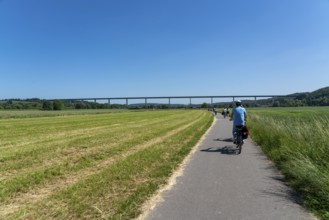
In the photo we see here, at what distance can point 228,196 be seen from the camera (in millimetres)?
5984

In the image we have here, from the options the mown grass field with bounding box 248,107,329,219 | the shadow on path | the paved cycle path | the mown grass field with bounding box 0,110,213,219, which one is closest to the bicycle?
the shadow on path

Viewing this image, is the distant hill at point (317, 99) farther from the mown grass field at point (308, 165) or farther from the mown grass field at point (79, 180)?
the mown grass field at point (79, 180)

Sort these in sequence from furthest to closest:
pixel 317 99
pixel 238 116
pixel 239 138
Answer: pixel 317 99 → pixel 238 116 → pixel 239 138

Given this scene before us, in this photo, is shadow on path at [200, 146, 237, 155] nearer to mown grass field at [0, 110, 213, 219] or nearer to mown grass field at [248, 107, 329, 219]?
mown grass field at [0, 110, 213, 219]

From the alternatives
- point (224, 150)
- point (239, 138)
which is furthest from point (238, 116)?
point (224, 150)

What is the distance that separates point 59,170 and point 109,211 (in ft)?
12.3

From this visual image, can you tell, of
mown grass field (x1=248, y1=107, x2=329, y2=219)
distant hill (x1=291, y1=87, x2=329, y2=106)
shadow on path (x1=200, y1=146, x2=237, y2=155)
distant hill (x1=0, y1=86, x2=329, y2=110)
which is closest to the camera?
mown grass field (x1=248, y1=107, x2=329, y2=219)

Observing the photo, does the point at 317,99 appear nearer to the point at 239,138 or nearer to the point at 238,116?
the point at 238,116

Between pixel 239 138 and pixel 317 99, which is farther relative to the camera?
pixel 317 99

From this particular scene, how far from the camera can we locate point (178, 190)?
643cm

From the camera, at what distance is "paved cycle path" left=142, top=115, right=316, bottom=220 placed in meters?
4.94

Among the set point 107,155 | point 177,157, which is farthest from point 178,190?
point 107,155

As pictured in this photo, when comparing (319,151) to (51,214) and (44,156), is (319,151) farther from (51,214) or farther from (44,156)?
(44,156)

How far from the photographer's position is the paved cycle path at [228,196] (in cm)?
494
